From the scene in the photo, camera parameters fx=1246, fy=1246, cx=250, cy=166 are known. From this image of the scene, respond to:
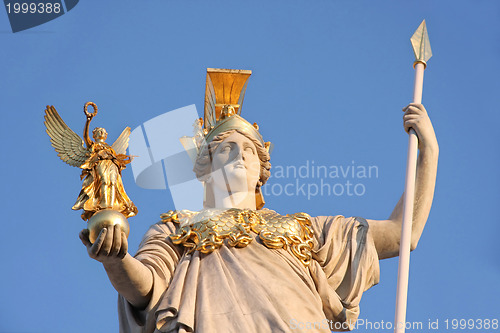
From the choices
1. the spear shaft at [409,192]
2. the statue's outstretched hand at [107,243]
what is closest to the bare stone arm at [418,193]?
the spear shaft at [409,192]

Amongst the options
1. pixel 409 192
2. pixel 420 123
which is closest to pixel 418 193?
pixel 420 123

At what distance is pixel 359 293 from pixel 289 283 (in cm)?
117

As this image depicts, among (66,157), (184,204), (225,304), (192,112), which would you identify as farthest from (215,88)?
(225,304)

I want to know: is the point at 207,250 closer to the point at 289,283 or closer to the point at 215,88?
the point at 289,283

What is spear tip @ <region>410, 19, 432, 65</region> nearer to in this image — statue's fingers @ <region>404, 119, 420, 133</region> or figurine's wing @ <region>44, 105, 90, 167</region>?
statue's fingers @ <region>404, 119, 420, 133</region>

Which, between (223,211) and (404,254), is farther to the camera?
(223,211)

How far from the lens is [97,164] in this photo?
1355cm

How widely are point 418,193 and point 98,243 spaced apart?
175 inches

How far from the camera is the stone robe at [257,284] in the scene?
13.6 meters

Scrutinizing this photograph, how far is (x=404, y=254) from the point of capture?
13.5 meters

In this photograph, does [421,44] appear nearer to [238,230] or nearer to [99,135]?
[238,230]

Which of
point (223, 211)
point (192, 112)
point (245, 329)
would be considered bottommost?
point (245, 329)

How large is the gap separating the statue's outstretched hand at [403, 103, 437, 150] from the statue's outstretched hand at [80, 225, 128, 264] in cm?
400

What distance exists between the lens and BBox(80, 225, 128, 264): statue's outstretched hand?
41.3 feet
